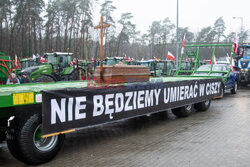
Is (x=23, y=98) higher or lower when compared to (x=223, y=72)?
lower

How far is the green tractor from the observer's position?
52.1 feet

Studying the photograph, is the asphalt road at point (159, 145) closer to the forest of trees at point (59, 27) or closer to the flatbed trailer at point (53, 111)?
the flatbed trailer at point (53, 111)

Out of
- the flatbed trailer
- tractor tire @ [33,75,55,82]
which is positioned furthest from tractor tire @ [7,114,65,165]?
tractor tire @ [33,75,55,82]

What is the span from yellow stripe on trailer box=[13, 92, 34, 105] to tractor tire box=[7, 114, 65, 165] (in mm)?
345

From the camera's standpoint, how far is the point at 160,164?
4.48 meters

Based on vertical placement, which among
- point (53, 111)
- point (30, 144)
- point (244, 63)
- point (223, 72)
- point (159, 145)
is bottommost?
point (159, 145)

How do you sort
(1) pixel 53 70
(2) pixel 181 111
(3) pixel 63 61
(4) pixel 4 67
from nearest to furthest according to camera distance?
1. (2) pixel 181 111
2. (4) pixel 4 67
3. (1) pixel 53 70
4. (3) pixel 63 61

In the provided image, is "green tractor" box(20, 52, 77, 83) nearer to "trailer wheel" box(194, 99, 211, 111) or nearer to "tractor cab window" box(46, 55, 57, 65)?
"tractor cab window" box(46, 55, 57, 65)

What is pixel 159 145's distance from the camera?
5.56 meters

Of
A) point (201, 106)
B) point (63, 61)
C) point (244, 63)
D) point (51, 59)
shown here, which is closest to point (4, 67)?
Answer: point (51, 59)

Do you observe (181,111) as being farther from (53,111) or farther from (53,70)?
(53,70)

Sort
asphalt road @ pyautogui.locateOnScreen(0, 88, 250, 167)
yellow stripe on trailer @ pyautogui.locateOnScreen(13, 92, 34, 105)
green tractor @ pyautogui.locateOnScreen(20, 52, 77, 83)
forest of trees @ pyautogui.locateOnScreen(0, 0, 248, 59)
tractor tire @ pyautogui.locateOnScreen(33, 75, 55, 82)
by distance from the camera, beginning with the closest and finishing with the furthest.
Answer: yellow stripe on trailer @ pyautogui.locateOnScreen(13, 92, 34, 105), asphalt road @ pyautogui.locateOnScreen(0, 88, 250, 167), tractor tire @ pyautogui.locateOnScreen(33, 75, 55, 82), green tractor @ pyautogui.locateOnScreen(20, 52, 77, 83), forest of trees @ pyautogui.locateOnScreen(0, 0, 248, 59)

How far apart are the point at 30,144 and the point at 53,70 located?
1330cm

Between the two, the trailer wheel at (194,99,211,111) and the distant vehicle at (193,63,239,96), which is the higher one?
the distant vehicle at (193,63,239,96)
